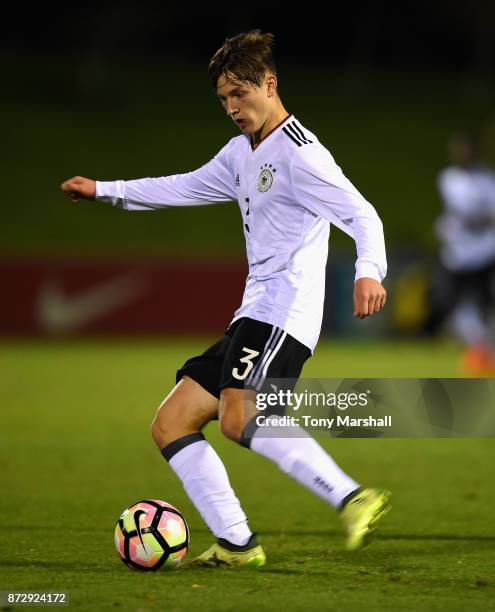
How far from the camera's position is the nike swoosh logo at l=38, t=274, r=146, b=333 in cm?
1884

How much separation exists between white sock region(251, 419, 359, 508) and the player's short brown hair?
1351 mm

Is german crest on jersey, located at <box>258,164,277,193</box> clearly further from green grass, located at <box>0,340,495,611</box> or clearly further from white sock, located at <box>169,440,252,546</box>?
green grass, located at <box>0,340,495,611</box>

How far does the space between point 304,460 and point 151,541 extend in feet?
2.38

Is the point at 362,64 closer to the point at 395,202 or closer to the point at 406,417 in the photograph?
the point at 395,202

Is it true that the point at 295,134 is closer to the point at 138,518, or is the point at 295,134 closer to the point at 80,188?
the point at 80,188

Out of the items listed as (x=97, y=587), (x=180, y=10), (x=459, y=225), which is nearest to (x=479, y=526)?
(x=97, y=587)

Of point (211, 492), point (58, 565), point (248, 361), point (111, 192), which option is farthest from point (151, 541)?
point (111, 192)

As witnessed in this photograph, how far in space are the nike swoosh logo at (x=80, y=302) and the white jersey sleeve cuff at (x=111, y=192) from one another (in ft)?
44.5

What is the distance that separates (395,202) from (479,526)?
828 inches

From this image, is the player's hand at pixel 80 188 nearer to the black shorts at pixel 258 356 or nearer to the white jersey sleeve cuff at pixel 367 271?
the black shorts at pixel 258 356

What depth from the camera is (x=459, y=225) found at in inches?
555

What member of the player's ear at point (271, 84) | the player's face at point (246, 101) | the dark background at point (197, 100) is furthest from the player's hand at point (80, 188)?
the dark background at point (197, 100)

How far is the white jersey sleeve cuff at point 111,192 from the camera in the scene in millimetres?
5375

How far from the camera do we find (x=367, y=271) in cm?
459
